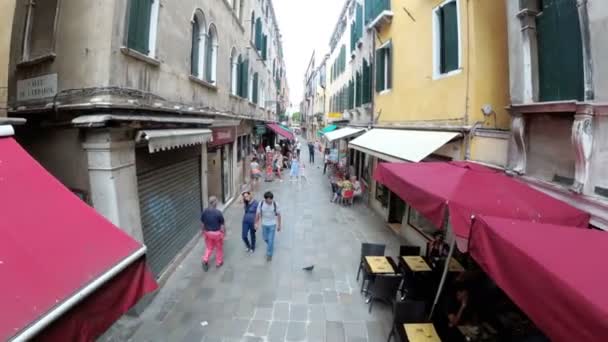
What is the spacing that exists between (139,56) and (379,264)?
581 centimetres

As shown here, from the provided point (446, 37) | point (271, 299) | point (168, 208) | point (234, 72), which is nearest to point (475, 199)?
Answer: point (271, 299)

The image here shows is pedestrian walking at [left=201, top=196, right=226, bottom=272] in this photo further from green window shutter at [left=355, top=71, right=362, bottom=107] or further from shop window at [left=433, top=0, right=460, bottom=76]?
green window shutter at [left=355, top=71, right=362, bottom=107]

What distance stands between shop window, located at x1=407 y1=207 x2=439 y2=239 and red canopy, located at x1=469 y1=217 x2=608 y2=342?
17.4 feet

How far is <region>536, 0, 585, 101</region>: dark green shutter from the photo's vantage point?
13.2 ft

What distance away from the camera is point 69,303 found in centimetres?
208

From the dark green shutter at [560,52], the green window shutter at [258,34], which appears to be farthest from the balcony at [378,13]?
the green window shutter at [258,34]

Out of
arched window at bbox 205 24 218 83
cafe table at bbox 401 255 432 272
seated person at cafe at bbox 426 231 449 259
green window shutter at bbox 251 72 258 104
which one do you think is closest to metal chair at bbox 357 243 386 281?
cafe table at bbox 401 255 432 272

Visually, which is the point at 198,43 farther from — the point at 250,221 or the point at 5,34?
the point at 250,221

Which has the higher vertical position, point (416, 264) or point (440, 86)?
point (440, 86)

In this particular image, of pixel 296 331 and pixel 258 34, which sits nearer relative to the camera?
pixel 296 331

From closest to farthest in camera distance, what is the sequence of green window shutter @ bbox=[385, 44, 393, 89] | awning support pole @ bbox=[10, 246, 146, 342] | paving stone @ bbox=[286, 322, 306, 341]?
awning support pole @ bbox=[10, 246, 146, 342] < paving stone @ bbox=[286, 322, 306, 341] < green window shutter @ bbox=[385, 44, 393, 89]

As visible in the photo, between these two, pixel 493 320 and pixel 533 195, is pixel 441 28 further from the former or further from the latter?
pixel 493 320

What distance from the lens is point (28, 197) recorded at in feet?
8.67

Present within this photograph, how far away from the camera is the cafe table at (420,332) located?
3.92 meters
